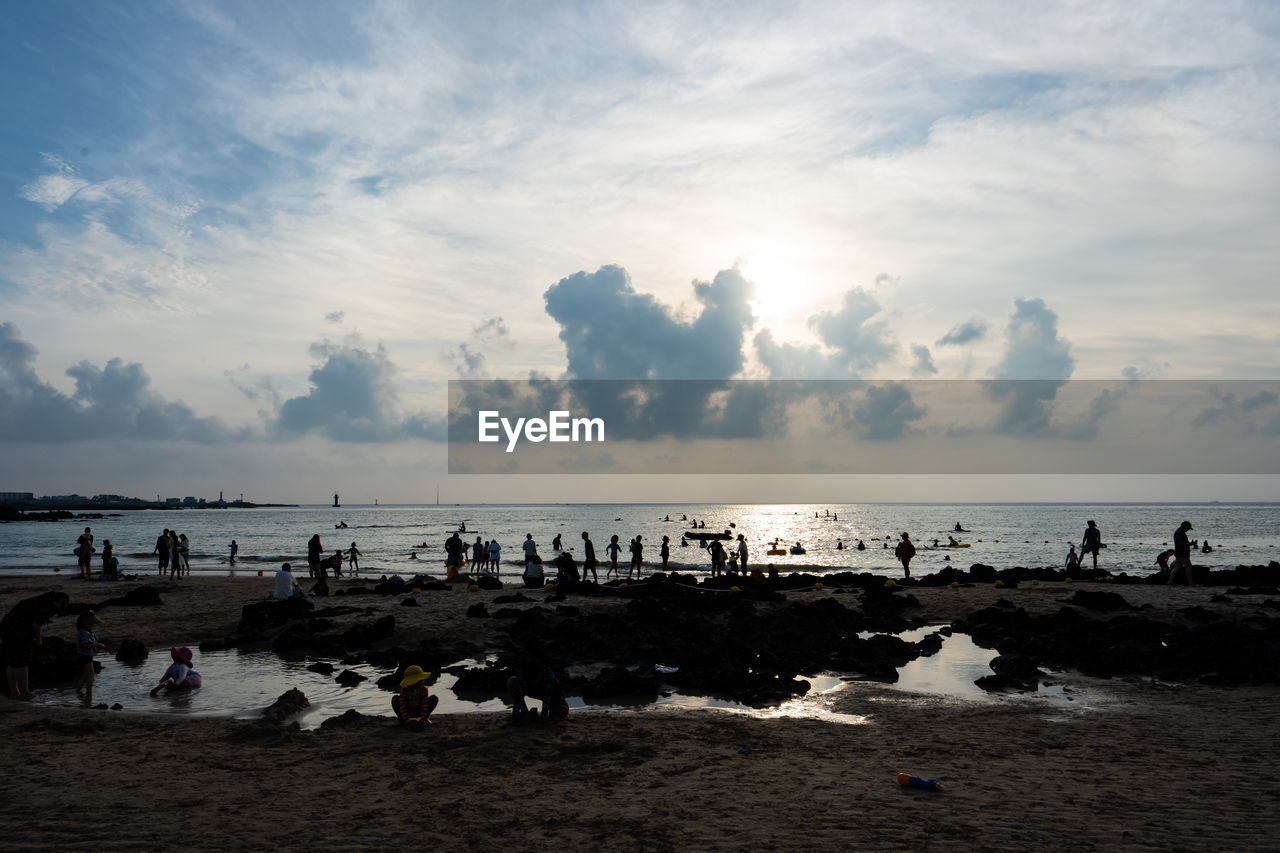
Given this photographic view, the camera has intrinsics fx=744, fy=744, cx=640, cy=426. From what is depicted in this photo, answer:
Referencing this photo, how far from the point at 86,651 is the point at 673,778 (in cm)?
1364

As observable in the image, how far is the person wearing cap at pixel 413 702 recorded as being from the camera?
12.8 m

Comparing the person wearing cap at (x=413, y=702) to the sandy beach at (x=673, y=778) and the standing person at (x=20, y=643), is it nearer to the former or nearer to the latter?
the sandy beach at (x=673, y=778)

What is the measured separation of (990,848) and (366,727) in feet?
32.5

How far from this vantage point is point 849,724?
44.2 ft

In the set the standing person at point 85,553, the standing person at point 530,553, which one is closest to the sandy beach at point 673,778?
the standing person at point 530,553

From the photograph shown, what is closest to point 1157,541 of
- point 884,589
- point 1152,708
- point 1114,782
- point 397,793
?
point 884,589

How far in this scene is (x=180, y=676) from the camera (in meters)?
16.0

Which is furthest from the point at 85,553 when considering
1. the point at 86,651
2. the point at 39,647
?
the point at 39,647

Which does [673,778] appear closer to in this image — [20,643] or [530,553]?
[20,643]

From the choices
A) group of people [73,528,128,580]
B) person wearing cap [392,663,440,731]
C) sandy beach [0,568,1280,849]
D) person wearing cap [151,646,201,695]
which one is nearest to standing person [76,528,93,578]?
group of people [73,528,128,580]

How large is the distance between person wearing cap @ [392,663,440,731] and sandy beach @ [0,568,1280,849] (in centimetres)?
39

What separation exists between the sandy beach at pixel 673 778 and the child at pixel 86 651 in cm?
119

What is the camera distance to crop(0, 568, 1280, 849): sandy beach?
326 inches

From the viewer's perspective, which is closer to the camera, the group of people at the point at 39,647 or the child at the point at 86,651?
the group of people at the point at 39,647
